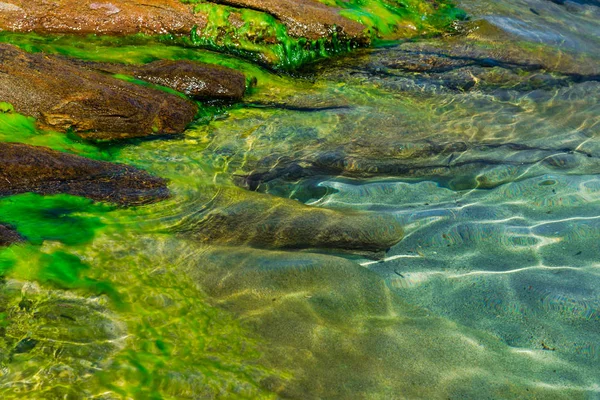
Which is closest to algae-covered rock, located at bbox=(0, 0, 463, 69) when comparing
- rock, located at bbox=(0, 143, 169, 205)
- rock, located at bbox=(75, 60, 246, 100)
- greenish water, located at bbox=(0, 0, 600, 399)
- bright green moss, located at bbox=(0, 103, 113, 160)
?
greenish water, located at bbox=(0, 0, 600, 399)

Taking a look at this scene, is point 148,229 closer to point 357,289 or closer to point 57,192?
point 57,192

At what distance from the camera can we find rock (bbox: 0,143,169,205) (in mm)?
3992

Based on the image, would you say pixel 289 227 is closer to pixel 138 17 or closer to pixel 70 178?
pixel 70 178

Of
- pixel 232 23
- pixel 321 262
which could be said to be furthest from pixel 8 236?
pixel 232 23

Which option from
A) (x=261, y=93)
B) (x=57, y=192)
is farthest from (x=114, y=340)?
(x=261, y=93)

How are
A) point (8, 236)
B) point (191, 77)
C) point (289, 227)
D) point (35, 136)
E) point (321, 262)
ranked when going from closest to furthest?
point (8, 236), point (321, 262), point (289, 227), point (35, 136), point (191, 77)

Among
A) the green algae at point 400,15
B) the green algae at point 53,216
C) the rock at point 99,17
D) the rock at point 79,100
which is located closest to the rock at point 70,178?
the green algae at point 53,216

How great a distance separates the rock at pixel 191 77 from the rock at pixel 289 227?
2413mm

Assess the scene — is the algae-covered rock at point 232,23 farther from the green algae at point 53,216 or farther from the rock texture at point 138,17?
the green algae at point 53,216

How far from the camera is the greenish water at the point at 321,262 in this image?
2709mm

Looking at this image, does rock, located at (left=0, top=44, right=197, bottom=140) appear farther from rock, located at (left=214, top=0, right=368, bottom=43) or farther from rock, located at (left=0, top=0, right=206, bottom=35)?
rock, located at (left=214, top=0, right=368, bottom=43)

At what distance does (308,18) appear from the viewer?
816cm

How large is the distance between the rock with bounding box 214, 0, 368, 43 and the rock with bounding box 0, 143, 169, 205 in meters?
4.32

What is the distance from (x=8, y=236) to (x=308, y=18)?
5.97m
